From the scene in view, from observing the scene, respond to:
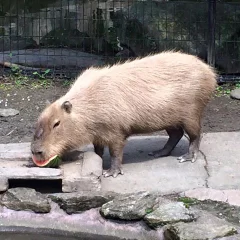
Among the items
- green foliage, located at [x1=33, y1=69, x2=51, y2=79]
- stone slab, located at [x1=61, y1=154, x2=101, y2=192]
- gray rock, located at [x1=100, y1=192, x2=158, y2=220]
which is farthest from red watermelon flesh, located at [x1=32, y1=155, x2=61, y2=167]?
green foliage, located at [x1=33, y1=69, x2=51, y2=79]

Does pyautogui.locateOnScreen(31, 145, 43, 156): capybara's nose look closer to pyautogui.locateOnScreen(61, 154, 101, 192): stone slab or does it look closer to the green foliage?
pyautogui.locateOnScreen(61, 154, 101, 192): stone slab

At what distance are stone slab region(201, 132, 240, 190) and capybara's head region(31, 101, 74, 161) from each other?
4.26ft

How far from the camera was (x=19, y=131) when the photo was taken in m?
7.67

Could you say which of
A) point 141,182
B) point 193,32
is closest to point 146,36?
point 193,32

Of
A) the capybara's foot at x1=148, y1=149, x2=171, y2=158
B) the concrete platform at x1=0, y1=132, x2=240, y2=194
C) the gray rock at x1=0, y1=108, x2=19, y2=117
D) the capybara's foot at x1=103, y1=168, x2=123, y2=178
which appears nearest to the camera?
the concrete platform at x1=0, y1=132, x2=240, y2=194

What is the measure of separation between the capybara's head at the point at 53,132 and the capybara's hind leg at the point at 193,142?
3.81ft

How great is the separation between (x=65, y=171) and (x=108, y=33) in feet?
14.1

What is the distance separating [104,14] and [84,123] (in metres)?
4.20

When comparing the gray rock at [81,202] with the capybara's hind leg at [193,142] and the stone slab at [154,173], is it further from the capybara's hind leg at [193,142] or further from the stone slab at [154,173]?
the capybara's hind leg at [193,142]

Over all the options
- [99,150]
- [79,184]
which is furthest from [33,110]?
[79,184]

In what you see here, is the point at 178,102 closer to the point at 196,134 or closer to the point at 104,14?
the point at 196,134

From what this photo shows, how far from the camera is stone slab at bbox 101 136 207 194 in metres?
5.96

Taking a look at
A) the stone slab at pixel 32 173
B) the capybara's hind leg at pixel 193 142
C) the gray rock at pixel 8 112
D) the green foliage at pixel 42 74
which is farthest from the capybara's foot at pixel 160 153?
the green foliage at pixel 42 74

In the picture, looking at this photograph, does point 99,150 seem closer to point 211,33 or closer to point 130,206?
point 130,206
